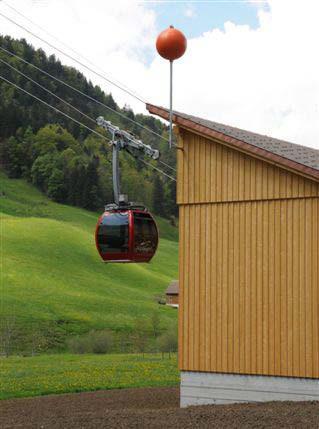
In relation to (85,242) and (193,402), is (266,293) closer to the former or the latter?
(193,402)

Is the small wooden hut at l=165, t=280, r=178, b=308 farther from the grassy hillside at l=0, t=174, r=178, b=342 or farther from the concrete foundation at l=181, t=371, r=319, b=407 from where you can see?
the concrete foundation at l=181, t=371, r=319, b=407

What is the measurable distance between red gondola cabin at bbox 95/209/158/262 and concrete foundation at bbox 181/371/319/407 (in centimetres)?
280

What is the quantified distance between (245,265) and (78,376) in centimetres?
1335

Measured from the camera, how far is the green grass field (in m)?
23.5

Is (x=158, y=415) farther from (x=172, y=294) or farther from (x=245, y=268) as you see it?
(x=172, y=294)

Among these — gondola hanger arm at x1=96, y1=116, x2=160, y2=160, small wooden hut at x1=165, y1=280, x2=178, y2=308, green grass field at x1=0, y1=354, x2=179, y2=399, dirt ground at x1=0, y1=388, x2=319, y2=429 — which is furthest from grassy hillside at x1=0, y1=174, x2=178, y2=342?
gondola hanger arm at x1=96, y1=116, x2=160, y2=160

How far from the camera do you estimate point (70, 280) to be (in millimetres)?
77375

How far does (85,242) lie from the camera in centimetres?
9512

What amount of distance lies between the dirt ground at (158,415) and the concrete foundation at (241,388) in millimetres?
399

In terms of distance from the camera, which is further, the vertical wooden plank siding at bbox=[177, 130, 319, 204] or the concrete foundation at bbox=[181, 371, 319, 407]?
the vertical wooden plank siding at bbox=[177, 130, 319, 204]

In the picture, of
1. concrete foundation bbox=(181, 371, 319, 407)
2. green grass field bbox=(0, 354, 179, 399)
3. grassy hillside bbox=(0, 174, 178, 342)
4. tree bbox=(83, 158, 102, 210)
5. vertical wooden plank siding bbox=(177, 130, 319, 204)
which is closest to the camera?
concrete foundation bbox=(181, 371, 319, 407)

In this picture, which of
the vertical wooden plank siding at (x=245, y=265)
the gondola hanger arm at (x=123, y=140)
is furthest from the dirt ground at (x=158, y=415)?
the gondola hanger arm at (x=123, y=140)

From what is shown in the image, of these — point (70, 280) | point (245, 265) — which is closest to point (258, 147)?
point (245, 265)

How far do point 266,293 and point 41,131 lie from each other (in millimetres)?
169498
